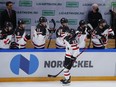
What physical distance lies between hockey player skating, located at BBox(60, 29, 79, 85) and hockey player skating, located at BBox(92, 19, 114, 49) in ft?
2.93

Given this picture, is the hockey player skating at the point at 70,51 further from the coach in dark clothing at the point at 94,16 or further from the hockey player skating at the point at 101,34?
the coach in dark clothing at the point at 94,16

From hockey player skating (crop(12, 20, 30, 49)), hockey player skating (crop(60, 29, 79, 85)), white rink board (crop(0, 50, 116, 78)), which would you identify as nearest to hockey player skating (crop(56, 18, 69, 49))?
white rink board (crop(0, 50, 116, 78))

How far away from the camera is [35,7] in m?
11.5

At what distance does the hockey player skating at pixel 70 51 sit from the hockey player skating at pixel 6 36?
4.06 feet

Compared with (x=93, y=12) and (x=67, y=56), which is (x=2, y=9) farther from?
(x=67, y=56)

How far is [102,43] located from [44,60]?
1.44 meters

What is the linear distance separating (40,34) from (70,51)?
0.93m

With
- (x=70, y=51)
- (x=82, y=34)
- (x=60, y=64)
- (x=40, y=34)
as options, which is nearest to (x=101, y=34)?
(x=82, y=34)

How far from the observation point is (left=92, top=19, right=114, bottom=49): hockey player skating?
31.2 ft

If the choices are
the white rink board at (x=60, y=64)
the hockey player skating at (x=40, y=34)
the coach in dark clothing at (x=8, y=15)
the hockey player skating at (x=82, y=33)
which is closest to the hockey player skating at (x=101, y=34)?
the hockey player skating at (x=82, y=33)

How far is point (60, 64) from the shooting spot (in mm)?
9219

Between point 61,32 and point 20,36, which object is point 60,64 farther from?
point 20,36

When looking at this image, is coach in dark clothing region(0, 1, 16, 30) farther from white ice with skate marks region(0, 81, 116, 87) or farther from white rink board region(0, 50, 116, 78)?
white ice with skate marks region(0, 81, 116, 87)

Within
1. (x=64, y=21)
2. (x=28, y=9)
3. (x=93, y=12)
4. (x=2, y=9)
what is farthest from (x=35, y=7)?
(x=64, y=21)
